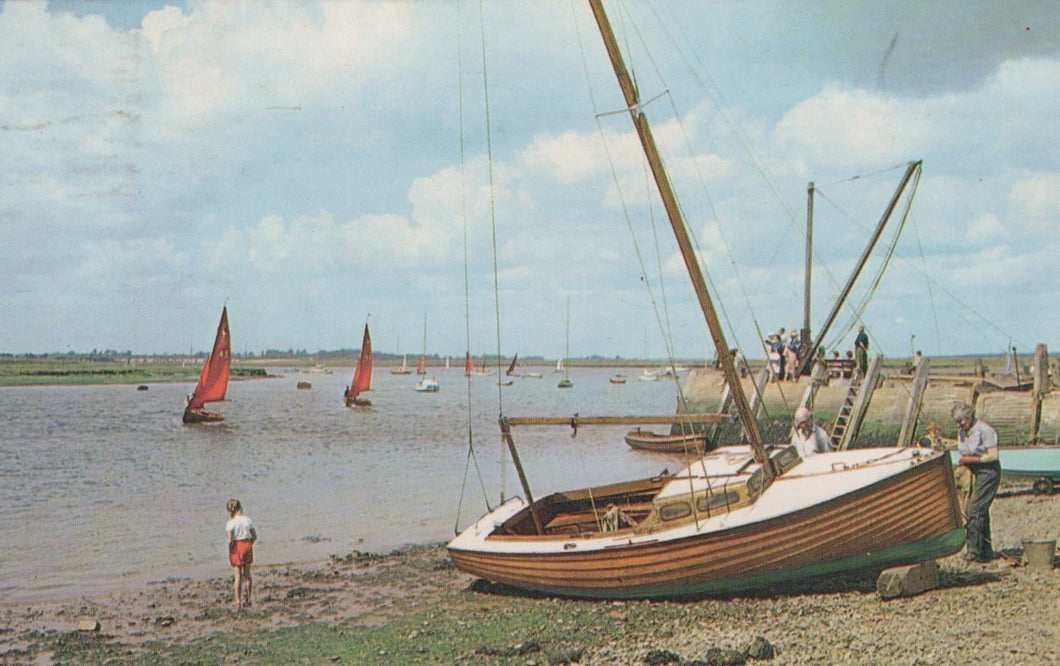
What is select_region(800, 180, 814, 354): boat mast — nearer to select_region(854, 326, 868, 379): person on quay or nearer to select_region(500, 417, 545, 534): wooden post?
select_region(854, 326, 868, 379): person on quay

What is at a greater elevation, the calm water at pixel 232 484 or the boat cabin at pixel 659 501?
the boat cabin at pixel 659 501

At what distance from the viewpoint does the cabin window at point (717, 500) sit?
1152 cm

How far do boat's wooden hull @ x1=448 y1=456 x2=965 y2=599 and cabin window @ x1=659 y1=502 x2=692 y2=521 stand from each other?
507 mm

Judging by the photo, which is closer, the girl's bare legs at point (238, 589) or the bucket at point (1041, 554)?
the bucket at point (1041, 554)

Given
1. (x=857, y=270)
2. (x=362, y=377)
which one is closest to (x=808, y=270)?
(x=857, y=270)

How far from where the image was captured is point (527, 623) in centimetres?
1141

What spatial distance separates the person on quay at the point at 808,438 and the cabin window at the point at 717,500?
1849mm

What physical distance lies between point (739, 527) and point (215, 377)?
4351 centimetres

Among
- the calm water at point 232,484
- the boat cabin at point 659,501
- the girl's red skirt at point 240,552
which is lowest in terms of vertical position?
the calm water at point 232,484

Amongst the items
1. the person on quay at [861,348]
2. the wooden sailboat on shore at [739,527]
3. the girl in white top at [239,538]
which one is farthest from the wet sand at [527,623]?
the person on quay at [861,348]

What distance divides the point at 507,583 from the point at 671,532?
2.92 meters

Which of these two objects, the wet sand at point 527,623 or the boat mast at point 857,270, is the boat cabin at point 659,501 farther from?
the boat mast at point 857,270

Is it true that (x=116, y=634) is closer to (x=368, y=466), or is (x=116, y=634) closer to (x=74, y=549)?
(x=74, y=549)

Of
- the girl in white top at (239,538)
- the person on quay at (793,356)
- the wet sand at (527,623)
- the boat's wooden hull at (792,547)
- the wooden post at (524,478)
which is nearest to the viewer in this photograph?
the wet sand at (527,623)
